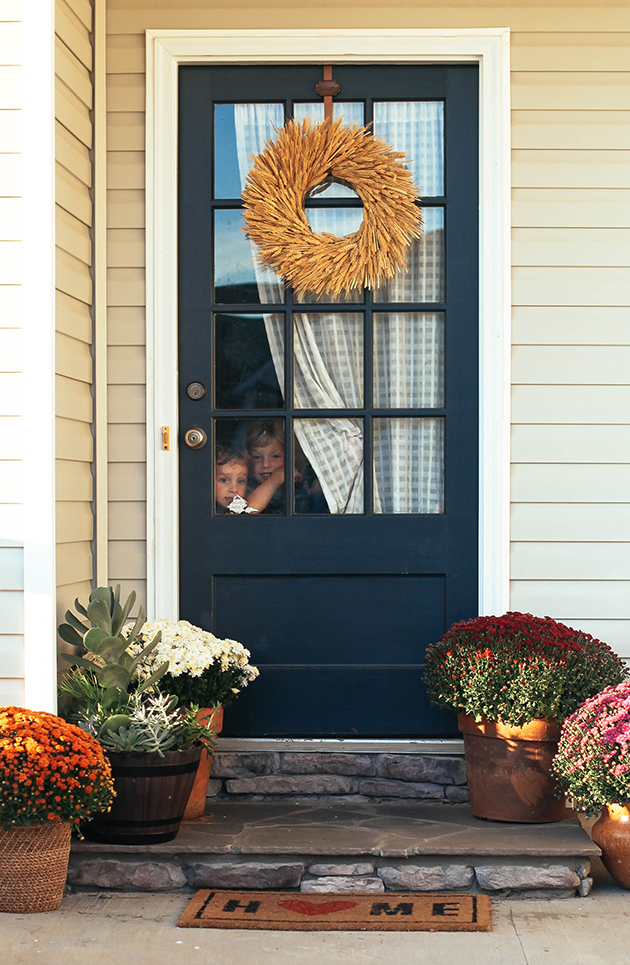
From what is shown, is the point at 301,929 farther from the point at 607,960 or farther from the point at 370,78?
the point at 370,78

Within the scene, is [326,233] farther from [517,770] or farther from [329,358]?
[517,770]

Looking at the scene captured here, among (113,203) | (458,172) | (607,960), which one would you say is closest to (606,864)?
(607,960)

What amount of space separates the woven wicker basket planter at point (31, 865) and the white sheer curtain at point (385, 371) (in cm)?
140

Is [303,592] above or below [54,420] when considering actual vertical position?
below

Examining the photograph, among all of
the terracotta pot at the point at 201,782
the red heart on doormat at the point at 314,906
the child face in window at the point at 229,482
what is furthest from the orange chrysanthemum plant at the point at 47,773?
the child face in window at the point at 229,482

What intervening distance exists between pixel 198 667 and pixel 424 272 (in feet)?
5.04

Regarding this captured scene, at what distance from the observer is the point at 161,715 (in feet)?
9.21

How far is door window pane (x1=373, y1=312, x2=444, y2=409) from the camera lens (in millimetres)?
3395

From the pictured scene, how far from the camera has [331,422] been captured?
3.41 metres

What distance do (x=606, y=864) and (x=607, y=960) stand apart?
1.60 feet

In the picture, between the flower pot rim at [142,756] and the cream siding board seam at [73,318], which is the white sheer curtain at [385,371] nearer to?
the cream siding board seam at [73,318]

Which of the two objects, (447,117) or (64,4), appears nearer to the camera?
(64,4)

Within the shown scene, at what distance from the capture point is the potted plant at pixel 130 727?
8.92ft

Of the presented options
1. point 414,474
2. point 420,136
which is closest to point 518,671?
point 414,474
